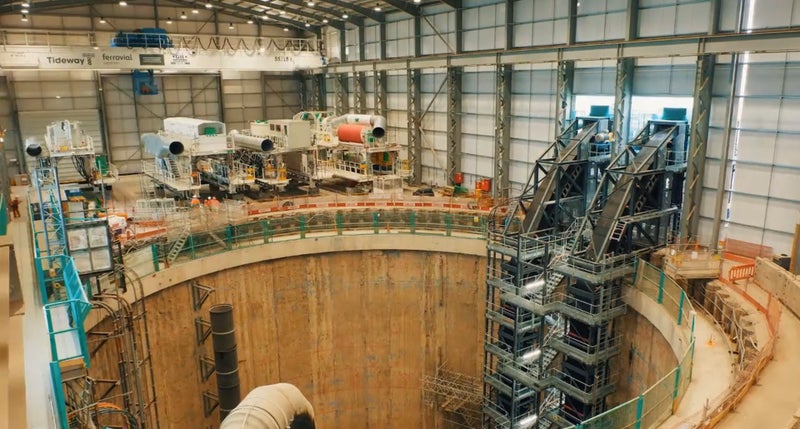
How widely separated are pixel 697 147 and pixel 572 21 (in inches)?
374

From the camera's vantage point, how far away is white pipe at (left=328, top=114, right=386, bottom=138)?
35.0 meters

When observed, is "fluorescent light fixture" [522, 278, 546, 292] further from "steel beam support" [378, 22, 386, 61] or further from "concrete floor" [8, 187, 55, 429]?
"steel beam support" [378, 22, 386, 61]

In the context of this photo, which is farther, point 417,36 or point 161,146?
point 417,36

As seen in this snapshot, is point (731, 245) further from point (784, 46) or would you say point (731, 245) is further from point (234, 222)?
point (234, 222)

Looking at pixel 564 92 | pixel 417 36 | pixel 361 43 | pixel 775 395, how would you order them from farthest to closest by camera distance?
pixel 361 43
pixel 417 36
pixel 564 92
pixel 775 395

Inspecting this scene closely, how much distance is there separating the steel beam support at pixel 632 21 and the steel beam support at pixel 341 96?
26622 millimetres

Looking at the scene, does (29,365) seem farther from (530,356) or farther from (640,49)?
(640,49)

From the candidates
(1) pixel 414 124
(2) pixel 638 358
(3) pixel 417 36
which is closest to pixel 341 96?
(1) pixel 414 124

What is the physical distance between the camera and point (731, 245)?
74.1 feet

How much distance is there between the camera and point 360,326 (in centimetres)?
2714

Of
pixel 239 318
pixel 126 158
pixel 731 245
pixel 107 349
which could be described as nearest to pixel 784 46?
pixel 731 245

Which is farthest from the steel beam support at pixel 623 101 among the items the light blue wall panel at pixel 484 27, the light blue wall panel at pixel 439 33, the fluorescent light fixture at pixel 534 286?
the light blue wall panel at pixel 439 33

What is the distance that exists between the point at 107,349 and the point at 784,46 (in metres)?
25.0

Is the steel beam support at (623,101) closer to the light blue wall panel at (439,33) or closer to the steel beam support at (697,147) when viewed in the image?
the steel beam support at (697,147)
